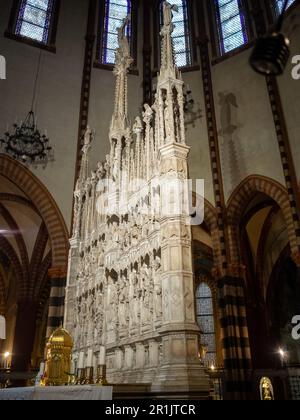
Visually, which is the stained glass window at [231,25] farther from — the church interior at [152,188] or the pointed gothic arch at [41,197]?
the pointed gothic arch at [41,197]

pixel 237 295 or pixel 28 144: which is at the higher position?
pixel 28 144

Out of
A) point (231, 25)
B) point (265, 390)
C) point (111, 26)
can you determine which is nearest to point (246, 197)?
point (265, 390)

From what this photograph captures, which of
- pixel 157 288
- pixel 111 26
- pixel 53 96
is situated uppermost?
pixel 111 26

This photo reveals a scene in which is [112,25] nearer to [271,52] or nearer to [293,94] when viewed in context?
[293,94]

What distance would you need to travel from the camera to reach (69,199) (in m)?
13.9

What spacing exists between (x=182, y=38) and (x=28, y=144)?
26.9 feet

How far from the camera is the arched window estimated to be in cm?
1920

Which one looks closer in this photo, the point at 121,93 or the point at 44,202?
the point at 121,93

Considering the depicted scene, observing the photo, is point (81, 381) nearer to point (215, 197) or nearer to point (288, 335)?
point (215, 197)

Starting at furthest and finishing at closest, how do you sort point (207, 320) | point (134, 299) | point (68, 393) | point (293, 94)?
point (207, 320) < point (293, 94) < point (134, 299) < point (68, 393)

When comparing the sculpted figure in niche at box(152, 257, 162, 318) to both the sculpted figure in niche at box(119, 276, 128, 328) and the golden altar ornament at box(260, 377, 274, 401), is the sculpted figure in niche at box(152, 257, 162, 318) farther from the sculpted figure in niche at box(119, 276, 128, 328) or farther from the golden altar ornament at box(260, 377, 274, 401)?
the golden altar ornament at box(260, 377, 274, 401)

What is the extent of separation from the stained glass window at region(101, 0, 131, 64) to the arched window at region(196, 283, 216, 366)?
1258 centimetres

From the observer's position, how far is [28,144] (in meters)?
13.5
